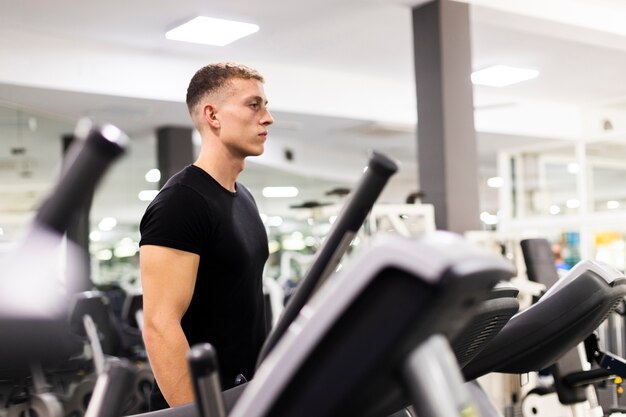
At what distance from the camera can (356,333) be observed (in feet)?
1.77

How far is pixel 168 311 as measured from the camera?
4.92 feet

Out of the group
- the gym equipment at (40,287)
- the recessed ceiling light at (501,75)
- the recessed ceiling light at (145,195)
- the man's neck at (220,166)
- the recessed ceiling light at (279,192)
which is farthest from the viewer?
the recessed ceiling light at (279,192)

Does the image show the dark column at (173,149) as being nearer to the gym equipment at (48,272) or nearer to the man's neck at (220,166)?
the man's neck at (220,166)

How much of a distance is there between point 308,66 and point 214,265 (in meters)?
6.76

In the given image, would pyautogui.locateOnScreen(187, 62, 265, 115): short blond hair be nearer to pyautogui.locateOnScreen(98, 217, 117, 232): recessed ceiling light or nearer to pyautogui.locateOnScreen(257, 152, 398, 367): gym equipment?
pyautogui.locateOnScreen(257, 152, 398, 367): gym equipment

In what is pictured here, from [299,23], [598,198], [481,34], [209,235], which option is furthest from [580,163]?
[209,235]

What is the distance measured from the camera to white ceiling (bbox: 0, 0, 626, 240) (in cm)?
631

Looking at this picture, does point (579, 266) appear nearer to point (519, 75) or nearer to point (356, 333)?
point (356, 333)

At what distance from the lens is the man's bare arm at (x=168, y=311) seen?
146 centimetres

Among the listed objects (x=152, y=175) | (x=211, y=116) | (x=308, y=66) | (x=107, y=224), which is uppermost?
(x=308, y=66)

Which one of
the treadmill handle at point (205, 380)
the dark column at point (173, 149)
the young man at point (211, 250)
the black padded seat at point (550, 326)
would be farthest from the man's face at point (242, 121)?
the dark column at point (173, 149)

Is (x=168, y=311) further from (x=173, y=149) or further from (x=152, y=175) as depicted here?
(x=152, y=175)

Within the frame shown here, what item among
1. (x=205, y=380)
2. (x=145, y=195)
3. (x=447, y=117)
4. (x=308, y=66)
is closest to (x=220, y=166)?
(x=205, y=380)

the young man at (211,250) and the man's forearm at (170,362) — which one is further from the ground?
the young man at (211,250)
